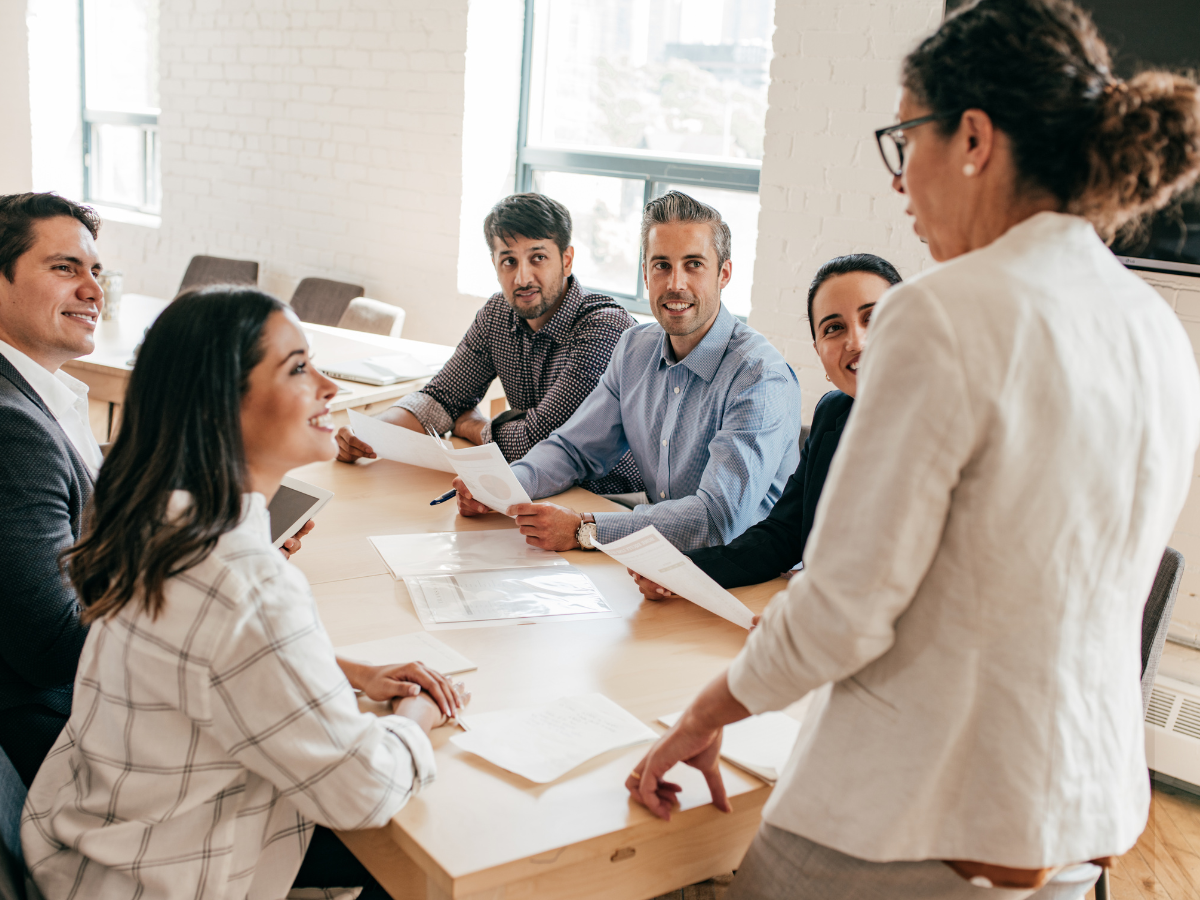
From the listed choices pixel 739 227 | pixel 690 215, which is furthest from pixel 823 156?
pixel 690 215

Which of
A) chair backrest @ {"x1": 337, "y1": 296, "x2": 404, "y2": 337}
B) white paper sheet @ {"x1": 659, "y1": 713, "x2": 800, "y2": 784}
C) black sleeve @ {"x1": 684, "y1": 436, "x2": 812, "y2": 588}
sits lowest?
white paper sheet @ {"x1": 659, "y1": 713, "x2": 800, "y2": 784}

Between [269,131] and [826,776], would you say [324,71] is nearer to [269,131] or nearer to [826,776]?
[269,131]

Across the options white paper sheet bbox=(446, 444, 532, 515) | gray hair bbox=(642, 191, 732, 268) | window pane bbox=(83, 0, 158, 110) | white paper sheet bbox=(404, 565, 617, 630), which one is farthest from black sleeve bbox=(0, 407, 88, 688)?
window pane bbox=(83, 0, 158, 110)

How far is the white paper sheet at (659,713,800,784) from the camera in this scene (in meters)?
1.10

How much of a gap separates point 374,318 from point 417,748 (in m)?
3.17

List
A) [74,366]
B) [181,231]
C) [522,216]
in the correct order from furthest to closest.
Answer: [181,231]
[74,366]
[522,216]

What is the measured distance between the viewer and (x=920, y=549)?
2.46ft

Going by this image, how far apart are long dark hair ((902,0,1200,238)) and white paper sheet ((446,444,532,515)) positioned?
3.66 ft

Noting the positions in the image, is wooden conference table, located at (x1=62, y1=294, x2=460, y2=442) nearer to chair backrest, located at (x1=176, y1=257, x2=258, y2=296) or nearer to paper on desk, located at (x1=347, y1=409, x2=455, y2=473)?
paper on desk, located at (x1=347, y1=409, x2=455, y2=473)

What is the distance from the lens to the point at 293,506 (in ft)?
5.65

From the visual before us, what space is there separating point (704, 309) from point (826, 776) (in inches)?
57.3

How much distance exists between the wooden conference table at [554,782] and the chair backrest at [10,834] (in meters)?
0.34

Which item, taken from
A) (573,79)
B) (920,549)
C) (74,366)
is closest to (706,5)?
(573,79)

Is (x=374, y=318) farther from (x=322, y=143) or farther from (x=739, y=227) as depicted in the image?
(x=739, y=227)
